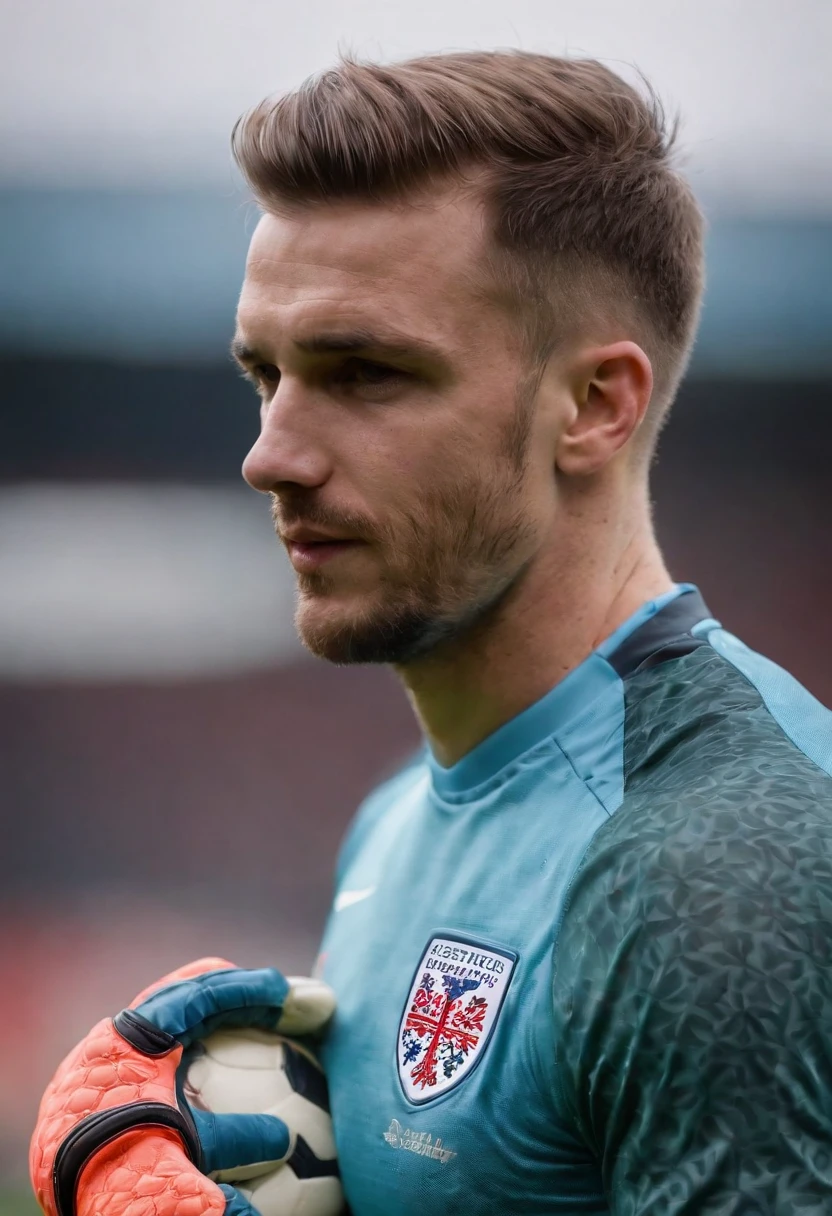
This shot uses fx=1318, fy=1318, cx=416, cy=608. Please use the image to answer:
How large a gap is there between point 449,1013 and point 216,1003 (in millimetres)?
357

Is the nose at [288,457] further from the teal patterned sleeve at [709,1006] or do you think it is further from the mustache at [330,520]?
the teal patterned sleeve at [709,1006]

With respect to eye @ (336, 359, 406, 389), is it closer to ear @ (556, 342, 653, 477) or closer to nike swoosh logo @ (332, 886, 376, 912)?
ear @ (556, 342, 653, 477)

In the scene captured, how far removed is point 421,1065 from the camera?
1.63 meters

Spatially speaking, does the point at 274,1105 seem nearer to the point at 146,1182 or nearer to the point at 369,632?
the point at 146,1182

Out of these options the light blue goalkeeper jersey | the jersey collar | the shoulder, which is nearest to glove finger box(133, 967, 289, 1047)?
the light blue goalkeeper jersey

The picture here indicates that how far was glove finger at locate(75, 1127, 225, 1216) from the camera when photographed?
1508 mm

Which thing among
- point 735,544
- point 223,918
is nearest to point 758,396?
point 735,544

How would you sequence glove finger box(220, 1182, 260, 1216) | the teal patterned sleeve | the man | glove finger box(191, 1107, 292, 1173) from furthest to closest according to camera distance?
glove finger box(191, 1107, 292, 1173) → glove finger box(220, 1182, 260, 1216) → the man → the teal patterned sleeve

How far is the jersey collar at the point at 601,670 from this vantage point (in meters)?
A: 1.81

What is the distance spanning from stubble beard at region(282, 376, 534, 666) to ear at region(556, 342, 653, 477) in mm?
89

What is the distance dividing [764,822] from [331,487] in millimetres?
752

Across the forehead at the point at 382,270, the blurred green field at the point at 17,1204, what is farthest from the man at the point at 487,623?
the blurred green field at the point at 17,1204

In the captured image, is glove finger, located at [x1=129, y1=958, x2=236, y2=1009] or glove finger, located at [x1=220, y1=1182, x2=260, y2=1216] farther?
glove finger, located at [x1=129, y1=958, x2=236, y2=1009]

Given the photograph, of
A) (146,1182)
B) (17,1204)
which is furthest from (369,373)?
(17,1204)
